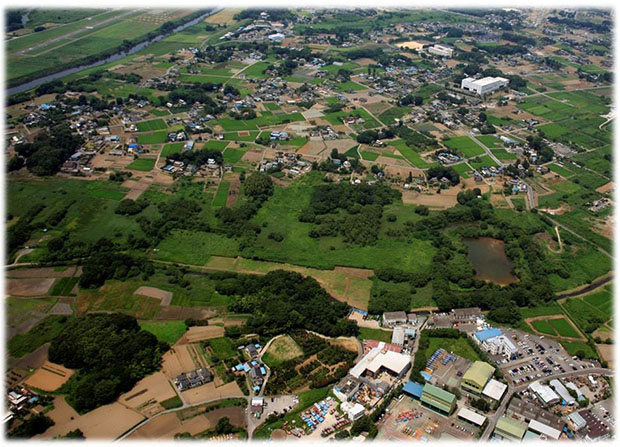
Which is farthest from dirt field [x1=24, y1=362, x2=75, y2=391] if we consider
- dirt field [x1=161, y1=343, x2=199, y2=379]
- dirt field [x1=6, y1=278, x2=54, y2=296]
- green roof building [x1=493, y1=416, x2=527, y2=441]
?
green roof building [x1=493, y1=416, x2=527, y2=441]

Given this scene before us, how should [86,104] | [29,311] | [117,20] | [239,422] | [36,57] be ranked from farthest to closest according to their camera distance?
1. [117,20]
2. [36,57]
3. [86,104]
4. [29,311]
5. [239,422]

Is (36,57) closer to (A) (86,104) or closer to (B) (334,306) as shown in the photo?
(A) (86,104)

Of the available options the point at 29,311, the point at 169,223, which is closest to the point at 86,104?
the point at 169,223

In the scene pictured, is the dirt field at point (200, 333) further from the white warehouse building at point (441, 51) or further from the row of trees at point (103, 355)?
the white warehouse building at point (441, 51)

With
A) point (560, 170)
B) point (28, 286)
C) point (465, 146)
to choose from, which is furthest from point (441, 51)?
point (28, 286)

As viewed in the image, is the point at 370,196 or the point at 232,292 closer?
the point at 232,292

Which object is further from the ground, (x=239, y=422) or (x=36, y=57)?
(x=36, y=57)
